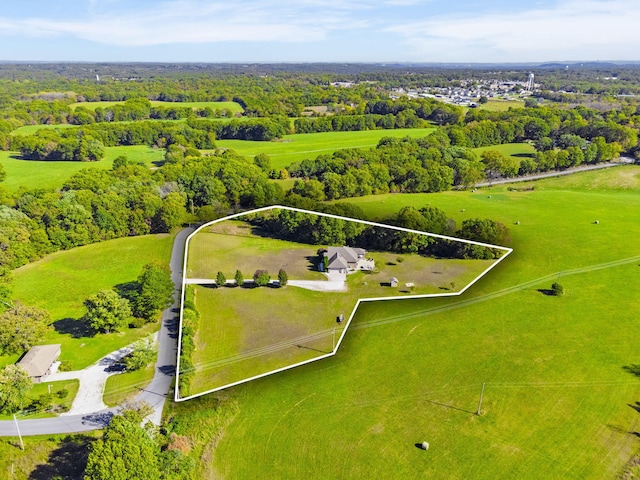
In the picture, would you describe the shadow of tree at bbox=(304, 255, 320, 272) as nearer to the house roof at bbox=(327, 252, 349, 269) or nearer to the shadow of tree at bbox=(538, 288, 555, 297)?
the house roof at bbox=(327, 252, 349, 269)

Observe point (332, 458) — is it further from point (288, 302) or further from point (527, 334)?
point (527, 334)

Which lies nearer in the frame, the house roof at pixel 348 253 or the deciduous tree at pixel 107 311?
the house roof at pixel 348 253

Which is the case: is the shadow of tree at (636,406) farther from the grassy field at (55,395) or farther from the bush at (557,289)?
the grassy field at (55,395)

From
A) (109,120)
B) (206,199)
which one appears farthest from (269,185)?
(109,120)

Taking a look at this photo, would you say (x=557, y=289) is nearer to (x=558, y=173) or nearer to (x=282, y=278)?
(x=282, y=278)

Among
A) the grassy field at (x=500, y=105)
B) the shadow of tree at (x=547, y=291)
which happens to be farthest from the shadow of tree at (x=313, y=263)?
the grassy field at (x=500, y=105)
